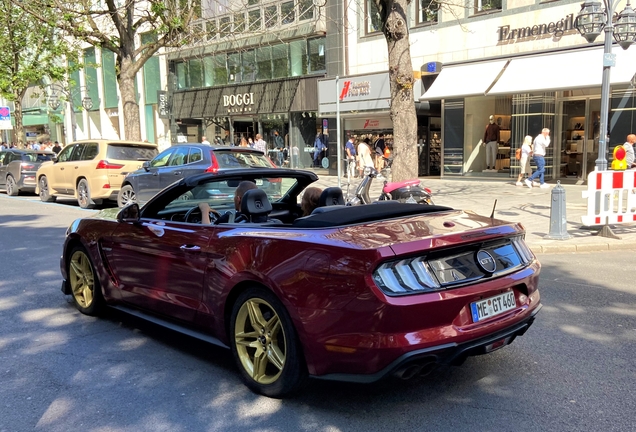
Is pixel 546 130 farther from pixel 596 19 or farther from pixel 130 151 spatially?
pixel 130 151

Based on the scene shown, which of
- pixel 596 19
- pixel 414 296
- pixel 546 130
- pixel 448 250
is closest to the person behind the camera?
pixel 414 296

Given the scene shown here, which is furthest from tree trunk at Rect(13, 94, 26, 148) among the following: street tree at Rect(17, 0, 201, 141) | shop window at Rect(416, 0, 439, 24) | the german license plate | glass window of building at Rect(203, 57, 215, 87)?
the german license plate

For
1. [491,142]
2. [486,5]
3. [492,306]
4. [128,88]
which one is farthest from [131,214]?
[486,5]

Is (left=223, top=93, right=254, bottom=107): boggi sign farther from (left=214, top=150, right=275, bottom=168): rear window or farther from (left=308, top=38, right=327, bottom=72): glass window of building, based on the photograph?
(left=214, top=150, right=275, bottom=168): rear window

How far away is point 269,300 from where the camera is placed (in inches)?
138

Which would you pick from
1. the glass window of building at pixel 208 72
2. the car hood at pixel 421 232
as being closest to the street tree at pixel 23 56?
the glass window of building at pixel 208 72

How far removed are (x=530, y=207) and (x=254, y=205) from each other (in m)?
10.1

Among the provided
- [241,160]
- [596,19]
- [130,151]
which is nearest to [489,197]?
[596,19]

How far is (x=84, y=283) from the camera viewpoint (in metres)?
5.58

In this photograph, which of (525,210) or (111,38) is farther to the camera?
(111,38)

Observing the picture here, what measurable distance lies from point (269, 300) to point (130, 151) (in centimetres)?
1204

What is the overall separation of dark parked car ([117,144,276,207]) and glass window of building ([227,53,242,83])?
16.5 metres

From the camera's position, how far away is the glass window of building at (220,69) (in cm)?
2897

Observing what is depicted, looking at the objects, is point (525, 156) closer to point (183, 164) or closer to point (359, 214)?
point (183, 164)
